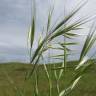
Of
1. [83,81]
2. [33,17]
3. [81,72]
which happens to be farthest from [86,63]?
[83,81]

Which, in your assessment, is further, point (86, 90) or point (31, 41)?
point (86, 90)

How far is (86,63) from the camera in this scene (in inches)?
152

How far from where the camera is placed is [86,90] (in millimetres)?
19078

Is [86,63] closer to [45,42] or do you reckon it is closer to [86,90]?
[45,42]

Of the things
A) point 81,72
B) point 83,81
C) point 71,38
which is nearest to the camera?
point 81,72

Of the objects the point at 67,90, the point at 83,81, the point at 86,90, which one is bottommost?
the point at 83,81

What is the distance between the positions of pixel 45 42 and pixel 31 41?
0.23 meters

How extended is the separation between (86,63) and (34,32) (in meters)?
0.65

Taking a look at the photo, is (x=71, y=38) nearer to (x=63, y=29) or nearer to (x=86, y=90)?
(x=63, y=29)

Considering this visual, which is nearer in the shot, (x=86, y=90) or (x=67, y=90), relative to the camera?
(x=67, y=90)

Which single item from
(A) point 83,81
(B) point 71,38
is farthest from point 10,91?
(B) point 71,38

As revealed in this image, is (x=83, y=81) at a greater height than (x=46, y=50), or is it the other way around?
(x=46, y=50)

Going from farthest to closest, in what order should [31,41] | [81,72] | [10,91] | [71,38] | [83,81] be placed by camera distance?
[83,81]
[10,91]
[71,38]
[31,41]
[81,72]

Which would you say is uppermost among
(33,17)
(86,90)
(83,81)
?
(33,17)
